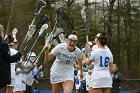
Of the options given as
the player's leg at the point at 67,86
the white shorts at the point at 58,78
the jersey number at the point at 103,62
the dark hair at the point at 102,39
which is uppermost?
the dark hair at the point at 102,39

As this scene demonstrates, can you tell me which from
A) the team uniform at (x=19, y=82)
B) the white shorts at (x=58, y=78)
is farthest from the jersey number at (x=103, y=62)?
the team uniform at (x=19, y=82)

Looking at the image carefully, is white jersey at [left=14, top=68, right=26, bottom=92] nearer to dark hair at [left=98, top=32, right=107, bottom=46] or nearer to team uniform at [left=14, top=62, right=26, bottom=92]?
team uniform at [left=14, top=62, right=26, bottom=92]

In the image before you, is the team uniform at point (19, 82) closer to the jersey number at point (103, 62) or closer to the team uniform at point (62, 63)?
Result: the team uniform at point (62, 63)

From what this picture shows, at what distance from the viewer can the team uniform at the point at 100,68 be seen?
38.9 ft

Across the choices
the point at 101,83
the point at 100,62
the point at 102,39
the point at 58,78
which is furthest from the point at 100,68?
the point at 58,78

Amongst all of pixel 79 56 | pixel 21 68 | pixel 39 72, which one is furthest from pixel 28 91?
pixel 79 56

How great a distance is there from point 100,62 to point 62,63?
3.84 ft

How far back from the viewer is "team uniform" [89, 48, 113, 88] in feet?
38.9

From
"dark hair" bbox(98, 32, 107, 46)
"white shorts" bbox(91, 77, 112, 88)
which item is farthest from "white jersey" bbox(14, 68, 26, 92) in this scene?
"dark hair" bbox(98, 32, 107, 46)

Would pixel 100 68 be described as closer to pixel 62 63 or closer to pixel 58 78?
pixel 62 63

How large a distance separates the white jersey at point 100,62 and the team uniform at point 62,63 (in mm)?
851

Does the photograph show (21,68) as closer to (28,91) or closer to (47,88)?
(28,91)

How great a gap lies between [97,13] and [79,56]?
20.9m

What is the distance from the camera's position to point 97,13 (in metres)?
33.7
